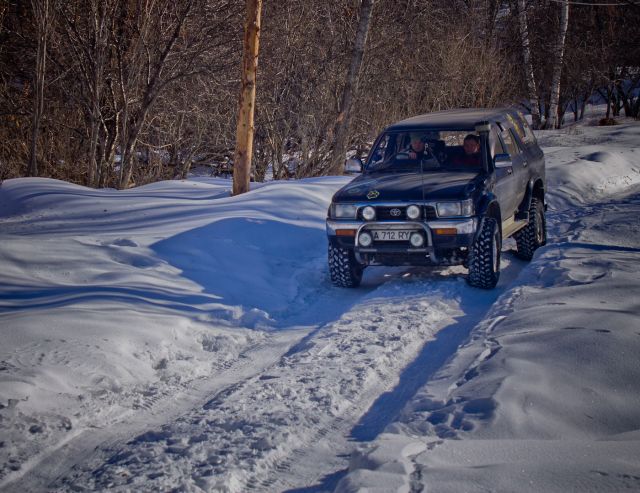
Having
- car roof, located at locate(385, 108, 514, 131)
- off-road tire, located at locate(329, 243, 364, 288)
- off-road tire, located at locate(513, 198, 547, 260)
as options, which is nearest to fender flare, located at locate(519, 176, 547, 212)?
off-road tire, located at locate(513, 198, 547, 260)

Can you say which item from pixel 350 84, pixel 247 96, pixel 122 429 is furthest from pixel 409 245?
pixel 350 84

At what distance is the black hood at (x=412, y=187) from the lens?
22.7ft

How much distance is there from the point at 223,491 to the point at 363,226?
13.8ft

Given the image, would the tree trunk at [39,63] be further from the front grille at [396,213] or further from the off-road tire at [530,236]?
the off-road tire at [530,236]

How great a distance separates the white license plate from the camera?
698 cm

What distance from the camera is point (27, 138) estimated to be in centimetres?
1614

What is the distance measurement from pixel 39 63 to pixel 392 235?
32.6 feet

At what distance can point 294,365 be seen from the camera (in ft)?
16.7

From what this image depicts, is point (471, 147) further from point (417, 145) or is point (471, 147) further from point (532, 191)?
point (532, 191)

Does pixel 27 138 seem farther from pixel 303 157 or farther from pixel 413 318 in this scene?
pixel 413 318

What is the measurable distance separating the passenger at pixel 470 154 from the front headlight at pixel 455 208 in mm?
1011

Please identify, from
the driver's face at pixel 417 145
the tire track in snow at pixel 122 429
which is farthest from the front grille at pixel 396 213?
the tire track in snow at pixel 122 429

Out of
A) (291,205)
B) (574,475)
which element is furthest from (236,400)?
(291,205)

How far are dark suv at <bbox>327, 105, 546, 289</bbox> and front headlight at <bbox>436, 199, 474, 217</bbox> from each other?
1 centimetres
